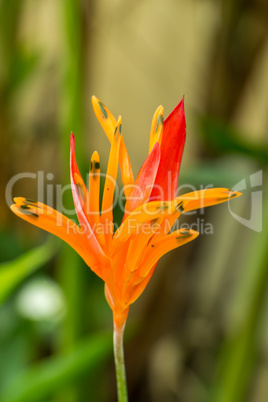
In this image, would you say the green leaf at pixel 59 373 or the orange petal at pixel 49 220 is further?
the green leaf at pixel 59 373

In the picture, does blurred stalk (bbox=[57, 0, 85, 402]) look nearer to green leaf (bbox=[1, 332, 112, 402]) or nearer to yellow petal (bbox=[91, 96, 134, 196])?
green leaf (bbox=[1, 332, 112, 402])

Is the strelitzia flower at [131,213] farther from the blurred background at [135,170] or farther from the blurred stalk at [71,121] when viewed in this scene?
the blurred stalk at [71,121]

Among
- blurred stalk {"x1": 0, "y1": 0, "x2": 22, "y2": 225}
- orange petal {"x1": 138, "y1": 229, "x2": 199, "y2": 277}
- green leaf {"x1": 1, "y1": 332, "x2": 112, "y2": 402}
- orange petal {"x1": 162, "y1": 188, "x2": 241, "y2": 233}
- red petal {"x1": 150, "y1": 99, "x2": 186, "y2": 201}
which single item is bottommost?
green leaf {"x1": 1, "y1": 332, "x2": 112, "y2": 402}

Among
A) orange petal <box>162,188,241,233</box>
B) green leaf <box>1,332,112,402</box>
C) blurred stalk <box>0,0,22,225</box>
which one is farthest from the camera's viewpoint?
blurred stalk <box>0,0,22,225</box>

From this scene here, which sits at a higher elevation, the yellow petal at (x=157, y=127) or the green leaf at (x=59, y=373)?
the yellow petal at (x=157, y=127)

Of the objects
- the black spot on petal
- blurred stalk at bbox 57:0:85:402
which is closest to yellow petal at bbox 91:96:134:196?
the black spot on petal

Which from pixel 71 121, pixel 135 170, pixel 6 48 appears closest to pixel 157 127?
pixel 71 121

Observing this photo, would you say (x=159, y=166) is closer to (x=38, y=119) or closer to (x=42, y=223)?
(x=42, y=223)

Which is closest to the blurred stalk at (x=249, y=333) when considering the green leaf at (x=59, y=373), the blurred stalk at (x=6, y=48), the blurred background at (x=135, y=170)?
the blurred background at (x=135, y=170)
